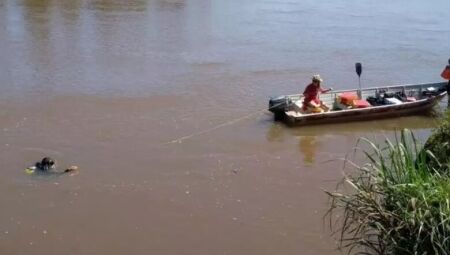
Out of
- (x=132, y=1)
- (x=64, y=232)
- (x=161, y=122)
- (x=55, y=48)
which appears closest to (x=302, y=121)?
(x=161, y=122)

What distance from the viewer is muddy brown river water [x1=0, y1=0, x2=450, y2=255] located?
8.60m

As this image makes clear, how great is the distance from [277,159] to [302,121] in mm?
1817

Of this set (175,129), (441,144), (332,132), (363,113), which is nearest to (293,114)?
(332,132)

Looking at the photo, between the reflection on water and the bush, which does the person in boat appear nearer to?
the reflection on water

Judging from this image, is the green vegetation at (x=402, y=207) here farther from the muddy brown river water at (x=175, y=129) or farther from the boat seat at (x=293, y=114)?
the boat seat at (x=293, y=114)

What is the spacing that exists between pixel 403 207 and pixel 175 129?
8079mm

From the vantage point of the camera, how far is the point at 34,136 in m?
11.9

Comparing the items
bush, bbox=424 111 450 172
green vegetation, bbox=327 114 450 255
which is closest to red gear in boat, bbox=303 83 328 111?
bush, bbox=424 111 450 172

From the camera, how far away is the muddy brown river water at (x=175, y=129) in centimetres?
860

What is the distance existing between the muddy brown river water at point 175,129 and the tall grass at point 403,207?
114 inches

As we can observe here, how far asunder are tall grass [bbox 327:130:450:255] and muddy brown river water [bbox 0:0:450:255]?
2.90 metres

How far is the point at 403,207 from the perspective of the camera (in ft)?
16.4

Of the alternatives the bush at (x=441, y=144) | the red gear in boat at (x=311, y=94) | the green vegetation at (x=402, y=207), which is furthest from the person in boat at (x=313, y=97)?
the green vegetation at (x=402, y=207)

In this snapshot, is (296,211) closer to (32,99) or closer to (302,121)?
(302,121)
